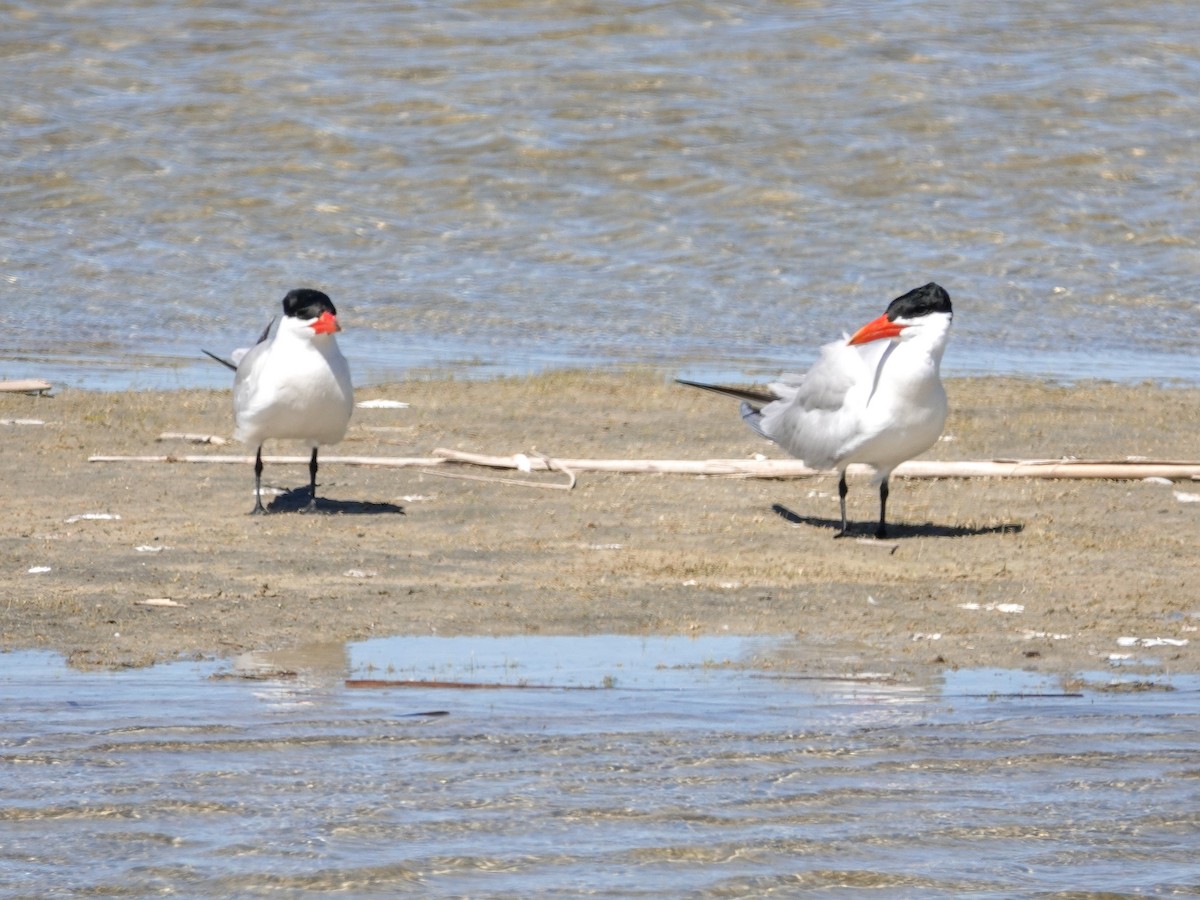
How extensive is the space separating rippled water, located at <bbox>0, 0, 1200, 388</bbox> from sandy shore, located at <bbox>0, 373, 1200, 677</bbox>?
2110mm

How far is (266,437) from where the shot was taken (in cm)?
905

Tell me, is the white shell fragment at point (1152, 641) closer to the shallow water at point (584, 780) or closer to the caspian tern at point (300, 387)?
the shallow water at point (584, 780)

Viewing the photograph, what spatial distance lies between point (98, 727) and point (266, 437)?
3.92m

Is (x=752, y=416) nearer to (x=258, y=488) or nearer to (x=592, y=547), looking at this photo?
(x=592, y=547)

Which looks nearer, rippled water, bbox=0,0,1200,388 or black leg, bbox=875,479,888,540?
black leg, bbox=875,479,888,540

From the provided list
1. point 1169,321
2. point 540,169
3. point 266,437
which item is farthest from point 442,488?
point 540,169

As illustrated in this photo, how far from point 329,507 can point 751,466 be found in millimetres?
2042

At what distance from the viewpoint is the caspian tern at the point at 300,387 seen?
8.85m

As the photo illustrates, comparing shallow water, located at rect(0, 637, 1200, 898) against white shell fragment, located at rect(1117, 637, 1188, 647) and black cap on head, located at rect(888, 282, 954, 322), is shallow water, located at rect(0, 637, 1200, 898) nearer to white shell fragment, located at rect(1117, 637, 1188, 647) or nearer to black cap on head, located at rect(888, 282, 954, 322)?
white shell fragment, located at rect(1117, 637, 1188, 647)

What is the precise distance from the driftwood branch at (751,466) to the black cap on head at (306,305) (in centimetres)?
94

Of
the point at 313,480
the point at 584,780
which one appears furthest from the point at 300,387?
the point at 584,780

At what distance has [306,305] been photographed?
893 cm

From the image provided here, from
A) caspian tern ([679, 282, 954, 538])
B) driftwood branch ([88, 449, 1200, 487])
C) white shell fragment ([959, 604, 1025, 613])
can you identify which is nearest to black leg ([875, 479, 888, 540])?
caspian tern ([679, 282, 954, 538])

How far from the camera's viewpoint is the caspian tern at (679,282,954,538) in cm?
841
